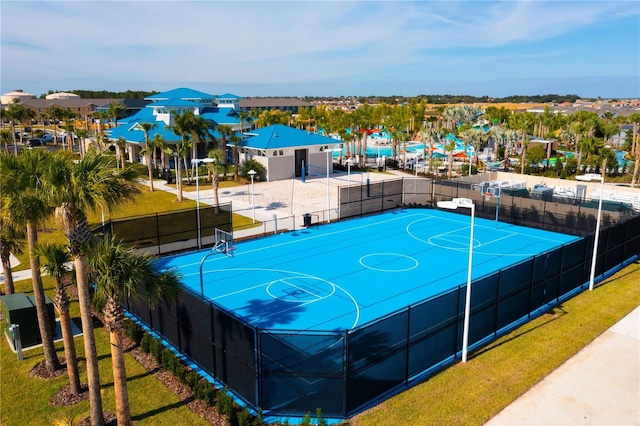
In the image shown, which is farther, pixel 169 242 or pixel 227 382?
pixel 169 242

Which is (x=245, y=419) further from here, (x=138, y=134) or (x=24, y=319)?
(x=138, y=134)

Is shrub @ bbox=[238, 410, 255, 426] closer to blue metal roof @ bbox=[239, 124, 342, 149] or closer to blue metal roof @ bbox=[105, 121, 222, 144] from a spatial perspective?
blue metal roof @ bbox=[239, 124, 342, 149]

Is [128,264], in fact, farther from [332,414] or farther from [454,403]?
[454,403]

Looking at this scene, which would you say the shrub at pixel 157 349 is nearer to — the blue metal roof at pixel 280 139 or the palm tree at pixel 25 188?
the palm tree at pixel 25 188

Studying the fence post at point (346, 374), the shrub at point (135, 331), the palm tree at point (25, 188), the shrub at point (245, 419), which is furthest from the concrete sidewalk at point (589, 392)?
the palm tree at point (25, 188)

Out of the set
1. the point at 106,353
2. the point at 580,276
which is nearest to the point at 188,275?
the point at 106,353
